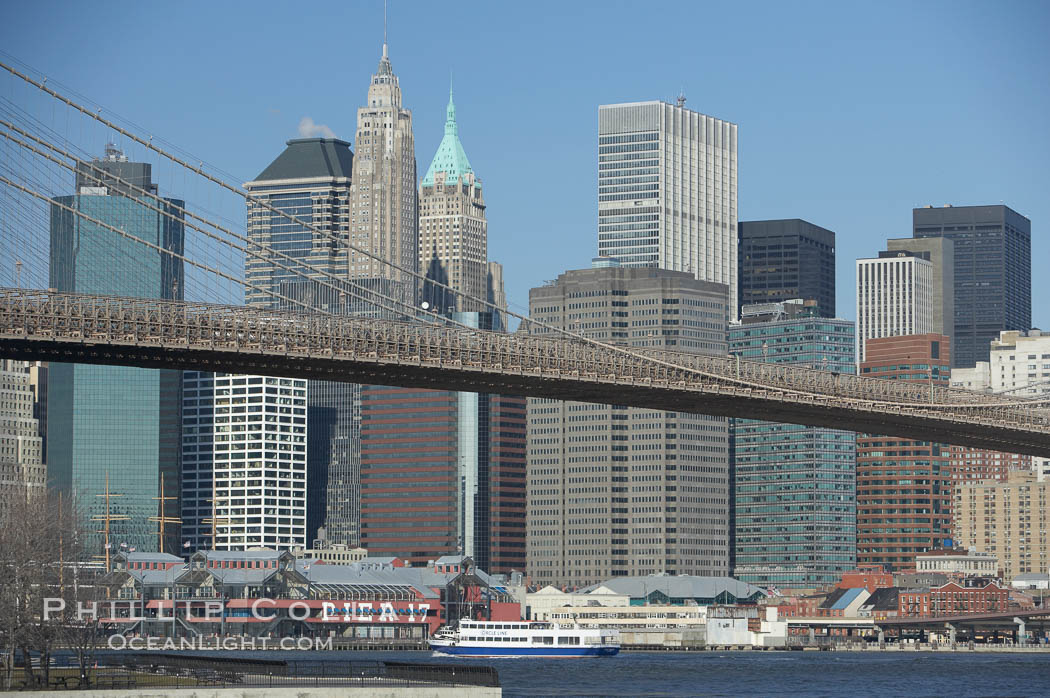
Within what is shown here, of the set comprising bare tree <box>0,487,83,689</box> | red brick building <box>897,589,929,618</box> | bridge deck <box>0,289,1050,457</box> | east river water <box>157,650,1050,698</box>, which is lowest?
red brick building <box>897,589,929,618</box>

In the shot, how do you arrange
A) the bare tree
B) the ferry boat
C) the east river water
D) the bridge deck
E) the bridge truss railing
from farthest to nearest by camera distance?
the ferry boat, the east river water, the bridge deck, the bridge truss railing, the bare tree

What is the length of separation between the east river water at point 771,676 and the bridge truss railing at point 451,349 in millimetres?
12154

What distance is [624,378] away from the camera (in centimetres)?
7312

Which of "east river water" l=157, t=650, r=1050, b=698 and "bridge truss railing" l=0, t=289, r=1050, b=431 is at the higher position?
"bridge truss railing" l=0, t=289, r=1050, b=431

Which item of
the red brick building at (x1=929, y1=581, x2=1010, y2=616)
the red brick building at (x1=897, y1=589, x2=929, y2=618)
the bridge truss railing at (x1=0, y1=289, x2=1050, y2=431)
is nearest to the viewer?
the bridge truss railing at (x1=0, y1=289, x2=1050, y2=431)

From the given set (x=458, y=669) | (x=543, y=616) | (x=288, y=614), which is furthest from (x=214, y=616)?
(x=458, y=669)

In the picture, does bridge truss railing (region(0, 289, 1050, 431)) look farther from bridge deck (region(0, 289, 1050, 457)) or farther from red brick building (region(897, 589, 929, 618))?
red brick building (region(897, 589, 929, 618))

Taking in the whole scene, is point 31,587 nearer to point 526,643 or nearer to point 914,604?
point 526,643

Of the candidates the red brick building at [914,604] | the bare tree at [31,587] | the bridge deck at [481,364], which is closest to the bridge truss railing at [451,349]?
the bridge deck at [481,364]

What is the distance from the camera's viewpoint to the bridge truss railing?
6181cm

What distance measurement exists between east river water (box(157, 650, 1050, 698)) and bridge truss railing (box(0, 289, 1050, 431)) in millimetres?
12154

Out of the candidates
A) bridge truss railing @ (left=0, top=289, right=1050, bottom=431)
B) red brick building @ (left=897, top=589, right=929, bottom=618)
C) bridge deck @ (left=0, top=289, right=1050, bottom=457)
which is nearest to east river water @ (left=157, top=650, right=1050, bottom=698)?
bridge deck @ (left=0, top=289, right=1050, bottom=457)

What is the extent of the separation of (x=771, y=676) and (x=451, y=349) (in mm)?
40230

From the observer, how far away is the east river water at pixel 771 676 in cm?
8388
